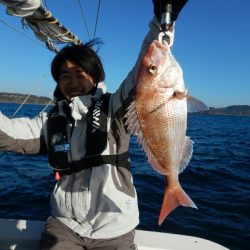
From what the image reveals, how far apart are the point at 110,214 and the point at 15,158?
10.6 m

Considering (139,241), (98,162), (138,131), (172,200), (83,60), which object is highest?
(83,60)

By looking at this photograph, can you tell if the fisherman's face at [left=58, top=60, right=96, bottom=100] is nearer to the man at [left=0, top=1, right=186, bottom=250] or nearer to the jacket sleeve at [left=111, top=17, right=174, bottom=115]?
the man at [left=0, top=1, right=186, bottom=250]

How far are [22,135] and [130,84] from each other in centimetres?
120

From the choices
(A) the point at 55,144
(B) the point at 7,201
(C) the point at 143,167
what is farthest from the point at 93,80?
(C) the point at 143,167

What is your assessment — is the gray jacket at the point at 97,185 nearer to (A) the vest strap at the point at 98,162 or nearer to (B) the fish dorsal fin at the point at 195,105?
(A) the vest strap at the point at 98,162

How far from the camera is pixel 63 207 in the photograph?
294cm

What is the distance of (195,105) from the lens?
2.19 meters

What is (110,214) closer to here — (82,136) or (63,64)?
(82,136)

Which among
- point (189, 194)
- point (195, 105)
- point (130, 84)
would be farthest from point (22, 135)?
point (189, 194)

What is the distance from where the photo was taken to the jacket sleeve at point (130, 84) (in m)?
2.44

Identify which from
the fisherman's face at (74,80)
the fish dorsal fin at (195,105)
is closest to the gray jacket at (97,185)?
the fisherman's face at (74,80)

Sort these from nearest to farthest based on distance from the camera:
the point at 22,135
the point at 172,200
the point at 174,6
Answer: the point at 174,6 < the point at 172,200 < the point at 22,135

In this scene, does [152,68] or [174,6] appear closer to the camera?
[152,68]

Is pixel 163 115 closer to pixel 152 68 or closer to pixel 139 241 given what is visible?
pixel 152 68
